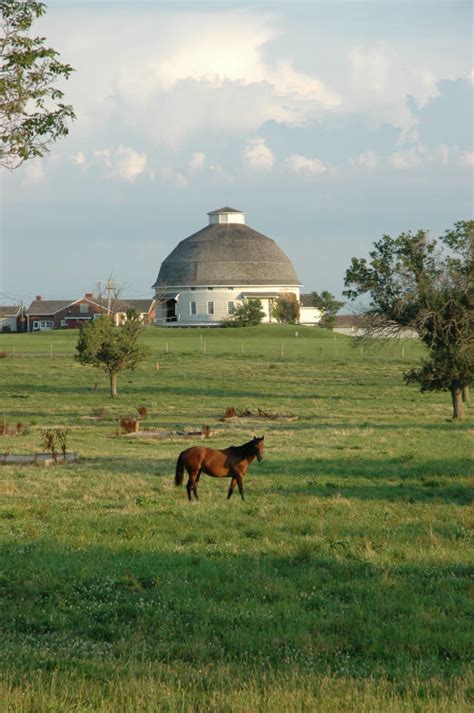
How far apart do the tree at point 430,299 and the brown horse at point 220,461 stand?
87.2 ft

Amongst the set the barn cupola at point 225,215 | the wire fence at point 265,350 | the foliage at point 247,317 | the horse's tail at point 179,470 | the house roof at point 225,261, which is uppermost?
the barn cupola at point 225,215

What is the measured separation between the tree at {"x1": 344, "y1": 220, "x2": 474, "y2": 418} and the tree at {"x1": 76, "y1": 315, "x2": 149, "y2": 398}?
14241mm

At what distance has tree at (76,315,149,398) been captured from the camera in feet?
185

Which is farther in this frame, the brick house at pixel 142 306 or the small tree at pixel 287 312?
the brick house at pixel 142 306

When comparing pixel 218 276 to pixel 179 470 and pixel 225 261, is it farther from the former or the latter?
pixel 179 470

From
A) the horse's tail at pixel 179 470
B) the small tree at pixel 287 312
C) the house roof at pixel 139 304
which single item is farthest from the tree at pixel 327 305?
the horse's tail at pixel 179 470

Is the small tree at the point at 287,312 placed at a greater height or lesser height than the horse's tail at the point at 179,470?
greater

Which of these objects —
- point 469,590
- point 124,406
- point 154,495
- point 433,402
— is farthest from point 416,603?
point 433,402

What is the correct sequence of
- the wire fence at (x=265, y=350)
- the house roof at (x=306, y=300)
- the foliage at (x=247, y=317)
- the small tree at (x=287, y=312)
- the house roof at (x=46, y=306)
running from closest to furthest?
1. the wire fence at (x=265, y=350)
2. the foliage at (x=247, y=317)
3. the small tree at (x=287, y=312)
4. the house roof at (x=46, y=306)
5. the house roof at (x=306, y=300)

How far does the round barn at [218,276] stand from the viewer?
164 metres

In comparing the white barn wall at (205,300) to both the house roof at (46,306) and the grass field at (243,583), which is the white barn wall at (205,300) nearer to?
the house roof at (46,306)

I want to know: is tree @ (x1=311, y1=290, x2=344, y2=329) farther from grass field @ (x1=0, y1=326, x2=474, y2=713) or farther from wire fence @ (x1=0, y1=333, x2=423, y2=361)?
grass field @ (x1=0, y1=326, x2=474, y2=713)

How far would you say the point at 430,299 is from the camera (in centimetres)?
4634

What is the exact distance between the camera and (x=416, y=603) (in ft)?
37.7
